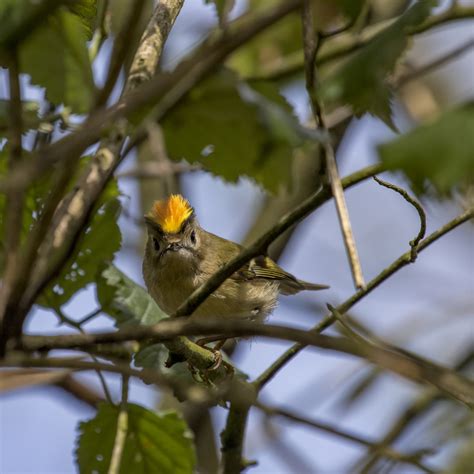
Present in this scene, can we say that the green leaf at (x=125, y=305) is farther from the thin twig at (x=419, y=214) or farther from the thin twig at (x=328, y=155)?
the thin twig at (x=328, y=155)

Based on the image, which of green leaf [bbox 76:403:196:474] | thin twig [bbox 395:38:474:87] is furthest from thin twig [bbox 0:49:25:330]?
green leaf [bbox 76:403:196:474]

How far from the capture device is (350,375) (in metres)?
3.62

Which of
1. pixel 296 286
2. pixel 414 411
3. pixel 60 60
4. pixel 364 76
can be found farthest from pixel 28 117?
pixel 296 286

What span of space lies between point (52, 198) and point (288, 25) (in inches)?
150

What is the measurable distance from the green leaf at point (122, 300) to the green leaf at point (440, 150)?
4.69 feet

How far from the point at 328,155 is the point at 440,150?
1.57 feet

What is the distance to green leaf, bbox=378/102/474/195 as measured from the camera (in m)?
0.78

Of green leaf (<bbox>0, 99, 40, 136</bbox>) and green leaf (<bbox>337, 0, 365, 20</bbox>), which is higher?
green leaf (<bbox>0, 99, 40, 136</bbox>)

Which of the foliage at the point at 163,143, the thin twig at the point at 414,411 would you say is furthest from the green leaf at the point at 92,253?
the thin twig at the point at 414,411

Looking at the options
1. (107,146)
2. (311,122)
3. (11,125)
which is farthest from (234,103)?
(311,122)

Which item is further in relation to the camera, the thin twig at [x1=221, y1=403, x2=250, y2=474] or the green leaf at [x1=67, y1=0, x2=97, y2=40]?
the thin twig at [x1=221, y1=403, x2=250, y2=474]

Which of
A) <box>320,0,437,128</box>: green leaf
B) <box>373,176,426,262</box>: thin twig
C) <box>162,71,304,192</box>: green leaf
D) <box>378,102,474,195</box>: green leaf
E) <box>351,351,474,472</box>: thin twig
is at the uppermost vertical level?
<box>351,351,474,472</box>: thin twig

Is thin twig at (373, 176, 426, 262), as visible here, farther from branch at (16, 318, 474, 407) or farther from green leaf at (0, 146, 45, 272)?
green leaf at (0, 146, 45, 272)

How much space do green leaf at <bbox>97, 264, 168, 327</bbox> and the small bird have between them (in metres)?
1.11
